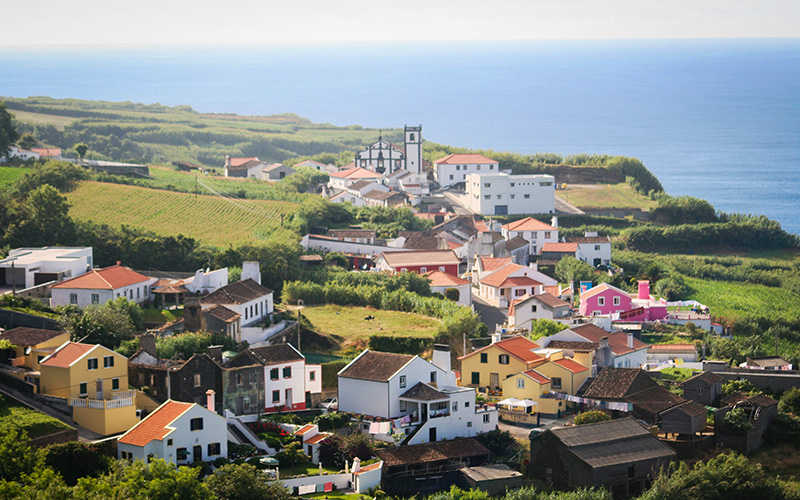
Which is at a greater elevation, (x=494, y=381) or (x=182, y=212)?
→ (x=182, y=212)

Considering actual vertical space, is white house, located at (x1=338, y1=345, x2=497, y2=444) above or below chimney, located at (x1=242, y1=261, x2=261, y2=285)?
below

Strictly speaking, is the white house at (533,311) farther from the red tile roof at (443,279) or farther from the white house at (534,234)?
the white house at (534,234)

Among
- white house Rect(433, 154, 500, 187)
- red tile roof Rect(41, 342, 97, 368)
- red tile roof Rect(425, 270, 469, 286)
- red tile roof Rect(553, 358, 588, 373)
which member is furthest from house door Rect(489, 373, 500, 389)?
white house Rect(433, 154, 500, 187)

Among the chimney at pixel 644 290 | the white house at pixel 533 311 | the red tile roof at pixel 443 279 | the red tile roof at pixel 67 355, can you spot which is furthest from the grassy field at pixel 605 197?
the red tile roof at pixel 67 355

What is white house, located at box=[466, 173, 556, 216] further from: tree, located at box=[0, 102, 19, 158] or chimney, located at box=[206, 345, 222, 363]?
chimney, located at box=[206, 345, 222, 363]

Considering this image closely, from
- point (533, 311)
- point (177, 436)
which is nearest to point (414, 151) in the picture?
point (533, 311)

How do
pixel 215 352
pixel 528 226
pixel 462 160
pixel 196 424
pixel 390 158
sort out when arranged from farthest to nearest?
pixel 390 158 < pixel 462 160 < pixel 528 226 < pixel 215 352 < pixel 196 424

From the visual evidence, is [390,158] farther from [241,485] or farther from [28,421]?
[241,485]
